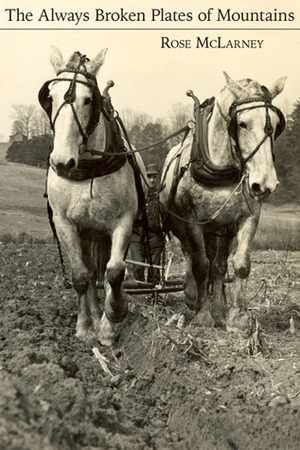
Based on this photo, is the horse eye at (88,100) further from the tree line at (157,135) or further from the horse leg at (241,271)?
the tree line at (157,135)

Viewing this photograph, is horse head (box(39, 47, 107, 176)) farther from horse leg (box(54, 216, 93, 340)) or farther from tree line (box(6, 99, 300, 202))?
tree line (box(6, 99, 300, 202))

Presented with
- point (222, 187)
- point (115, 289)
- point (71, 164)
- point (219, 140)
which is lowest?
point (115, 289)

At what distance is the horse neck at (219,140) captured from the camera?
16.8 feet

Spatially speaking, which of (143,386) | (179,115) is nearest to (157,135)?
(179,115)

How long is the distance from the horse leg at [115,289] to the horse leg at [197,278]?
0.71m

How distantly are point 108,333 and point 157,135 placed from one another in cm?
839

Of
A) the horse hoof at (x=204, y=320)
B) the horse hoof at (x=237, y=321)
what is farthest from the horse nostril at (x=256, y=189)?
the horse hoof at (x=204, y=320)

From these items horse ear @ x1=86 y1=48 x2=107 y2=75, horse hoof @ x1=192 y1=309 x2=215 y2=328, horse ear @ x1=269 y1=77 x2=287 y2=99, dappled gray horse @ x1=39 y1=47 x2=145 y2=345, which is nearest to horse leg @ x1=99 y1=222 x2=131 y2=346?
dappled gray horse @ x1=39 y1=47 x2=145 y2=345

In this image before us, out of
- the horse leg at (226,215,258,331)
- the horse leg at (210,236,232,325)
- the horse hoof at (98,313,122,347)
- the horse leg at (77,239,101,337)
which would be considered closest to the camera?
the horse hoof at (98,313,122,347)

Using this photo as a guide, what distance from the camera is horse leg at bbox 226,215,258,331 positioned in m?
5.08

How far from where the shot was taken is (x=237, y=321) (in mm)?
5074

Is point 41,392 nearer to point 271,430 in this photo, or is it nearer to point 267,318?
point 271,430

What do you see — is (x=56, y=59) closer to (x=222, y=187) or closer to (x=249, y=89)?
(x=249, y=89)

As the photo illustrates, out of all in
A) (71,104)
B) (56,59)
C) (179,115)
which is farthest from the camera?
(179,115)
